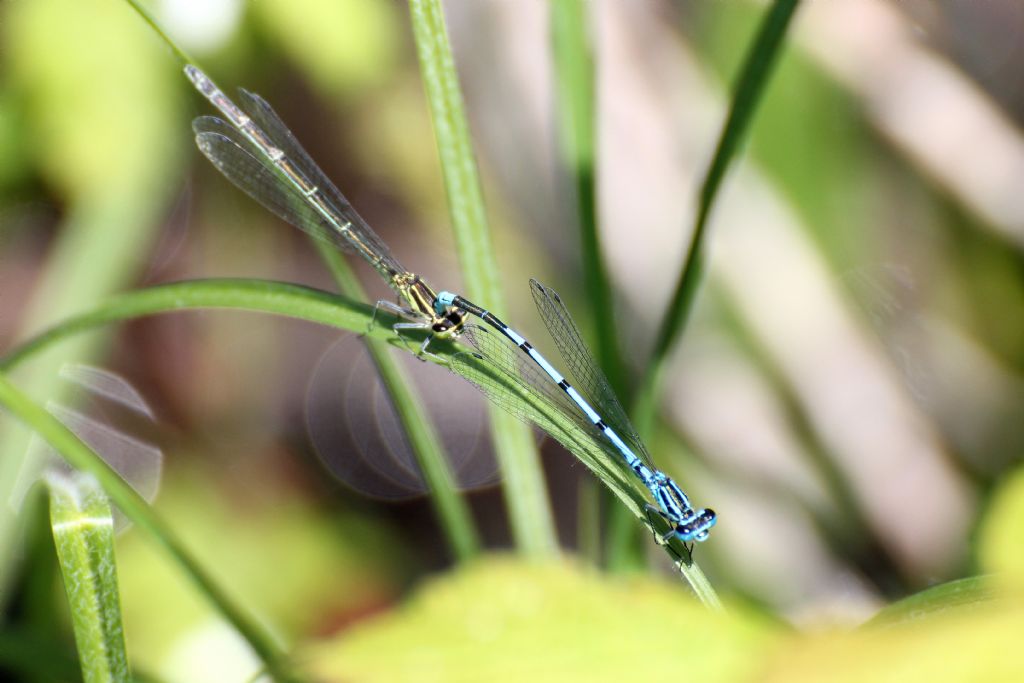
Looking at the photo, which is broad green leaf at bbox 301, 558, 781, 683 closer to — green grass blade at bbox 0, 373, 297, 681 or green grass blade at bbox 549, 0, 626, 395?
green grass blade at bbox 0, 373, 297, 681

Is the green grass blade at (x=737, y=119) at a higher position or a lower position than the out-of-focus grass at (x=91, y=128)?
lower

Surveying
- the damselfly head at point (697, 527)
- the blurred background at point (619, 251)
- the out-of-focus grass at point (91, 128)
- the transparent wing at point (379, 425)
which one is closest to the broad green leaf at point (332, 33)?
the blurred background at point (619, 251)

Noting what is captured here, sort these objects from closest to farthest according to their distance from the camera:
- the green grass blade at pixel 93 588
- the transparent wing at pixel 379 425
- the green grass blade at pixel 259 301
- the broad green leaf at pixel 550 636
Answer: the broad green leaf at pixel 550 636
the green grass blade at pixel 93 588
the green grass blade at pixel 259 301
the transparent wing at pixel 379 425

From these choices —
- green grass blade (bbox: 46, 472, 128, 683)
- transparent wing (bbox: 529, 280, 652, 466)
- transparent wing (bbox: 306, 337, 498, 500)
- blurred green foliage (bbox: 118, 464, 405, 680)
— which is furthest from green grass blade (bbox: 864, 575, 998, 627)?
transparent wing (bbox: 306, 337, 498, 500)

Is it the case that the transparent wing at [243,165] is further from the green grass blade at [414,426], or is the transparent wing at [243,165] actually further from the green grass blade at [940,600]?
the green grass blade at [940,600]

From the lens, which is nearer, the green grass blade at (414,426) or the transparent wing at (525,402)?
the transparent wing at (525,402)

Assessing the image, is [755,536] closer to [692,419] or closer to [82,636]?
[692,419]

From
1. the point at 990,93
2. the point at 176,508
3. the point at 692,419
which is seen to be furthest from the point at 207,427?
the point at 990,93
